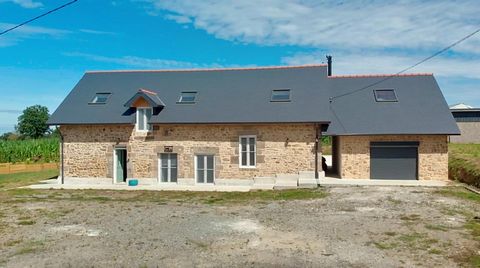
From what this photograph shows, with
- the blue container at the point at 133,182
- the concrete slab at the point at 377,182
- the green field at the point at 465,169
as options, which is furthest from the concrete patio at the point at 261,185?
the green field at the point at 465,169

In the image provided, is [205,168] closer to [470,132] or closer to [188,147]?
[188,147]

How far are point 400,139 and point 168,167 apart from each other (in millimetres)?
11590

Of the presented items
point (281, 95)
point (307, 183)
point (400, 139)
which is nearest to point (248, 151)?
point (307, 183)

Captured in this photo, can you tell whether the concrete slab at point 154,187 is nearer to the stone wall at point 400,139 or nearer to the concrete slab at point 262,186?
the concrete slab at point 262,186

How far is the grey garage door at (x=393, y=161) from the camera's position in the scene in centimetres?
1977

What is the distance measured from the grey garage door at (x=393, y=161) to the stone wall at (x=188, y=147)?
131 inches

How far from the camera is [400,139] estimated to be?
19.7 m

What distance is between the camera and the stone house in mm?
19406

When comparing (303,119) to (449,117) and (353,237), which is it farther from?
(353,237)

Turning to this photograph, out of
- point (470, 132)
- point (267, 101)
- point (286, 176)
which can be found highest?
point (267, 101)

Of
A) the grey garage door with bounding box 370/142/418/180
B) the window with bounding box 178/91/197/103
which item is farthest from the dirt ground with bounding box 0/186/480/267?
the window with bounding box 178/91/197/103

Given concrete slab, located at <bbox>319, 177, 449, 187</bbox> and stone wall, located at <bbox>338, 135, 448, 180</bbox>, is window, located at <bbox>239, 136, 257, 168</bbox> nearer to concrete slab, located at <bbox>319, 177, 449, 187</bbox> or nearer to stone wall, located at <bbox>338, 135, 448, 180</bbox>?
concrete slab, located at <bbox>319, 177, 449, 187</bbox>

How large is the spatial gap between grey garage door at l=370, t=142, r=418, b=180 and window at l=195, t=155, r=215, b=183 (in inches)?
313

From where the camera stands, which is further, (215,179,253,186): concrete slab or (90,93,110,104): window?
(90,93,110,104): window
